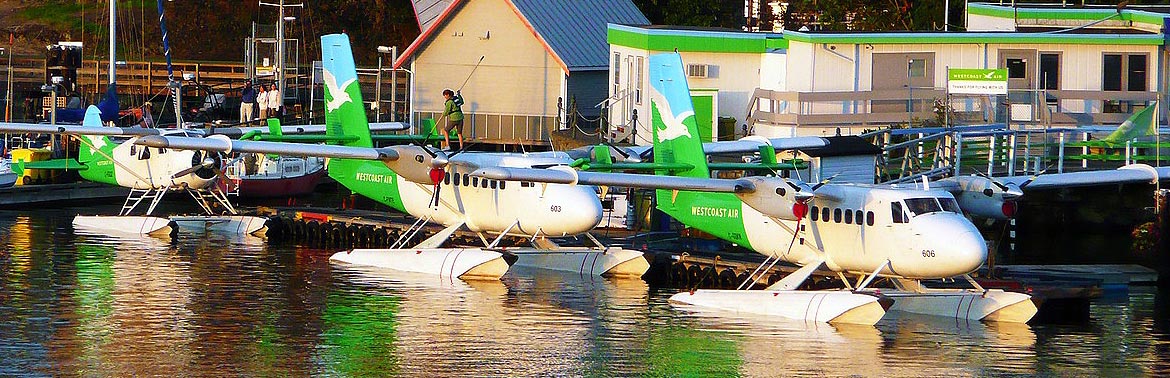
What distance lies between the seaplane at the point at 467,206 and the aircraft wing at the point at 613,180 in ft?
8.58

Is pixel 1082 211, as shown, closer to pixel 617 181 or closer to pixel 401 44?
pixel 617 181

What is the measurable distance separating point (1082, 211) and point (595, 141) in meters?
10.9

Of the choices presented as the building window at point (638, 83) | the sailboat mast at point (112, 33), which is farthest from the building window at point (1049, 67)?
the sailboat mast at point (112, 33)

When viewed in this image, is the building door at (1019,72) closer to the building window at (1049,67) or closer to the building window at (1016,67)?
the building window at (1016,67)

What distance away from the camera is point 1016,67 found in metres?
37.6

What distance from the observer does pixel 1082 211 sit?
119ft

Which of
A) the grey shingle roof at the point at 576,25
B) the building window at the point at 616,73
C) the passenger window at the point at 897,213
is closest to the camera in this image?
the passenger window at the point at 897,213

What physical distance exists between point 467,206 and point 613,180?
17.3ft

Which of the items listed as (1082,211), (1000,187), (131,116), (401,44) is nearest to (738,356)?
(1000,187)

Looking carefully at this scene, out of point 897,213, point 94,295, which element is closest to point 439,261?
point 94,295

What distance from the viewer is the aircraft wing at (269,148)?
88.6 ft

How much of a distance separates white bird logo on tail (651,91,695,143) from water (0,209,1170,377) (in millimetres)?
2425

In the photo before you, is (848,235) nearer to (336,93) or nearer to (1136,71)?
(336,93)

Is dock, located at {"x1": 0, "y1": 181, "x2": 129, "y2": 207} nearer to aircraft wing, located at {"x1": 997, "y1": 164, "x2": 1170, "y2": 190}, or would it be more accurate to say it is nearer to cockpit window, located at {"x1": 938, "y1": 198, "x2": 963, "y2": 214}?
aircraft wing, located at {"x1": 997, "y1": 164, "x2": 1170, "y2": 190}
